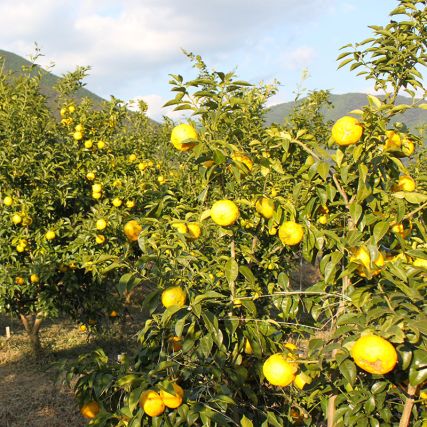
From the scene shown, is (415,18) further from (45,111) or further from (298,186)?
→ (45,111)

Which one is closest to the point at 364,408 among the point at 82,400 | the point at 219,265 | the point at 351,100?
the point at 219,265

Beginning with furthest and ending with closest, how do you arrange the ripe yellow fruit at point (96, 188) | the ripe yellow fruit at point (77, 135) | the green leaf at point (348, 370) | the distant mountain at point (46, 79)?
the distant mountain at point (46, 79), the ripe yellow fruit at point (77, 135), the ripe yellow fruit at point (96, 188), the green leaf at point (348, 370)

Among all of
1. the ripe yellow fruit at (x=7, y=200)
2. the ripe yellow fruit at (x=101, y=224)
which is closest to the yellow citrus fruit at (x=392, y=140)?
the ripe yellow fruit at (x=101, y=224)

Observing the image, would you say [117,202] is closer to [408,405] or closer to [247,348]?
[247,348]

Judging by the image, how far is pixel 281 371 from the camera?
63.3 inches

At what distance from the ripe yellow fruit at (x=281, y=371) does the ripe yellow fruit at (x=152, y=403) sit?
0.43 metres

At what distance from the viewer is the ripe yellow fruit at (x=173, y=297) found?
159 centimetres

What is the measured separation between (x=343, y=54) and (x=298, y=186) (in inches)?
30.5

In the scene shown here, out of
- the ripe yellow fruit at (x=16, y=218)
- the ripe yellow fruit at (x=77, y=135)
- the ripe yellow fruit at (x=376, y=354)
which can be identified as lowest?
the ripe yellow fruit at (x=376, y=354)

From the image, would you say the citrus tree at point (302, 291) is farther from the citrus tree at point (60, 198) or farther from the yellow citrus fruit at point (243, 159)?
the citrus tree at point (60, 198)

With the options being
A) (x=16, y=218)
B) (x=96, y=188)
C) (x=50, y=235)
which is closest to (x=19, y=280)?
(x=50, y=235)

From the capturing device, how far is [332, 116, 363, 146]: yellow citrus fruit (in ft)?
5.55

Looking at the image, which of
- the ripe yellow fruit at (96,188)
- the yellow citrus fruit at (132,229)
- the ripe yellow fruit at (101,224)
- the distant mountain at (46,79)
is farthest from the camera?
the distant mountain at (46,79)

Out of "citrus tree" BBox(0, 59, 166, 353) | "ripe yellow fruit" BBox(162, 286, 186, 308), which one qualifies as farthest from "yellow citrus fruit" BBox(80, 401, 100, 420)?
"citrus tree" BBox(0, 59, 166, 353)
